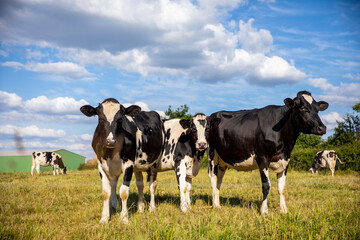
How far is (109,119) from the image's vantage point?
6.23 m

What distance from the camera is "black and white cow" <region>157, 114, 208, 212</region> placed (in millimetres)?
7676

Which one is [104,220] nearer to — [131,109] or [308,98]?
[131,109]

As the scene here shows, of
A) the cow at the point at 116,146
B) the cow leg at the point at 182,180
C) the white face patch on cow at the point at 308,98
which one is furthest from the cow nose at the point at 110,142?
the white face patch on cow at the point at 308,98

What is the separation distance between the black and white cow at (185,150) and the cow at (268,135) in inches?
30.8

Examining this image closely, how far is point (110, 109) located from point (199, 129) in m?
2.43

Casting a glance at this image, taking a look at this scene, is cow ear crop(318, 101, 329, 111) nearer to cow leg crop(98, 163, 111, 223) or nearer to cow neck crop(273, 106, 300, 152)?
cow neck crop(273, 106, 300, 152)

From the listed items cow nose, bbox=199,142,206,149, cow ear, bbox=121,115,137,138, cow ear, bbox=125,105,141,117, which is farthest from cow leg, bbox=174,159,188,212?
cow ear, bbox=125,105,141,117

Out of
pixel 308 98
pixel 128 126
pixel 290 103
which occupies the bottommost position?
pixel 128 126

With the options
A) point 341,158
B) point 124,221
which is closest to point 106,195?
point 124,221

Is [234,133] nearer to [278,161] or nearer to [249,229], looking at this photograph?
[278,161]

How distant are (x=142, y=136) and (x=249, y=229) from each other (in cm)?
336

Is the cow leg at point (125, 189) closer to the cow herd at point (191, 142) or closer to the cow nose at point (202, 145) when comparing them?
the cow herd at point (191, 142)

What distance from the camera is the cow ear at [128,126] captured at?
6.80 m

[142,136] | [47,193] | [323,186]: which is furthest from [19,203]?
[323,186]
